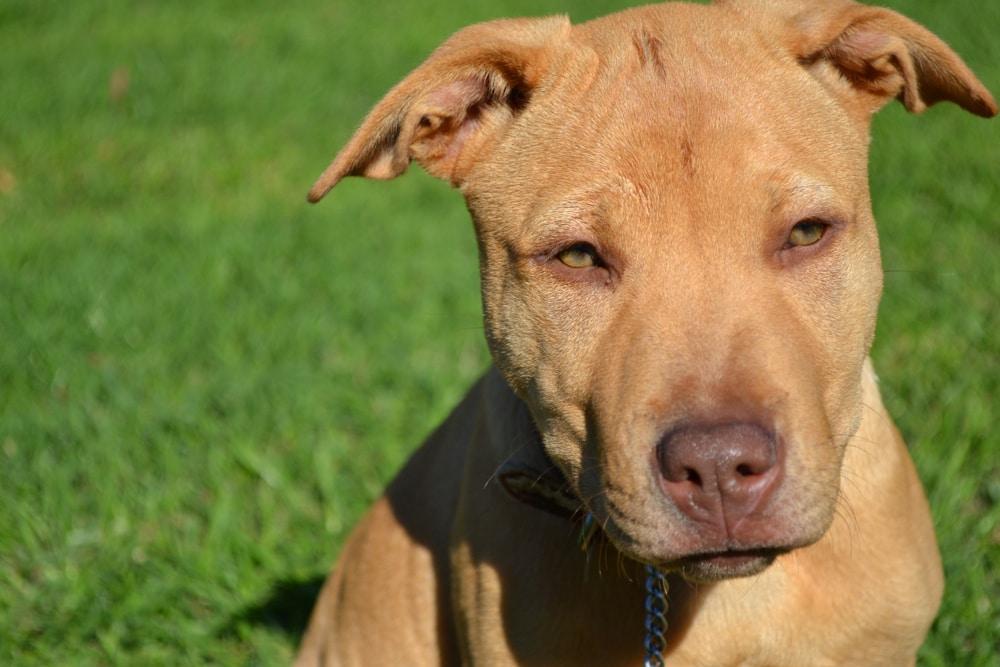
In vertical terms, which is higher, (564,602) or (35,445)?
(564,602)

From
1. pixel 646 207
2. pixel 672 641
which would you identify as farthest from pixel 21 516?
pixel 646 207

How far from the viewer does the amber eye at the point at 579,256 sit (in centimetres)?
297

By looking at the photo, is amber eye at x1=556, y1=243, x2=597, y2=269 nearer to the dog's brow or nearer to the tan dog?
the tan dog

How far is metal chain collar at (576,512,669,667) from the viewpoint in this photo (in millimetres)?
3104

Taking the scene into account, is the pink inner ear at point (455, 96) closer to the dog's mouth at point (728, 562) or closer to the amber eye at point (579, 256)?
the amber eye at point (579, 256)

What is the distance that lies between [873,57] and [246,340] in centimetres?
426

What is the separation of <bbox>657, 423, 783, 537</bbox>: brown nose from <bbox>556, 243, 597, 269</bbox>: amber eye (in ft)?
1.88

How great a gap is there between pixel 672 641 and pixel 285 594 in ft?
7.02

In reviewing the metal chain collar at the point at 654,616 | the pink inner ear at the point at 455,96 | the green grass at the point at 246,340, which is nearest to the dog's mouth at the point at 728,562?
the metal chain collar at the point at 654,616

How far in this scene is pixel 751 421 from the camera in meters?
2.55

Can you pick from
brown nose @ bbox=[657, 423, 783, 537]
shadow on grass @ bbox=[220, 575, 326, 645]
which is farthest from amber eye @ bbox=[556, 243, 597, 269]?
shadow on grass @ bbox=[220, 575, 326, 645]

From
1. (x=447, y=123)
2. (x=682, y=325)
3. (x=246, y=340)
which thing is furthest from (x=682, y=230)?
(x=246, y=340)

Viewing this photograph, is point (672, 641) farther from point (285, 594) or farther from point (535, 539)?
point (285, 594)

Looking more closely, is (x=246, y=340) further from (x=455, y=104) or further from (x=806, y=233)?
(x=806, y=233)
